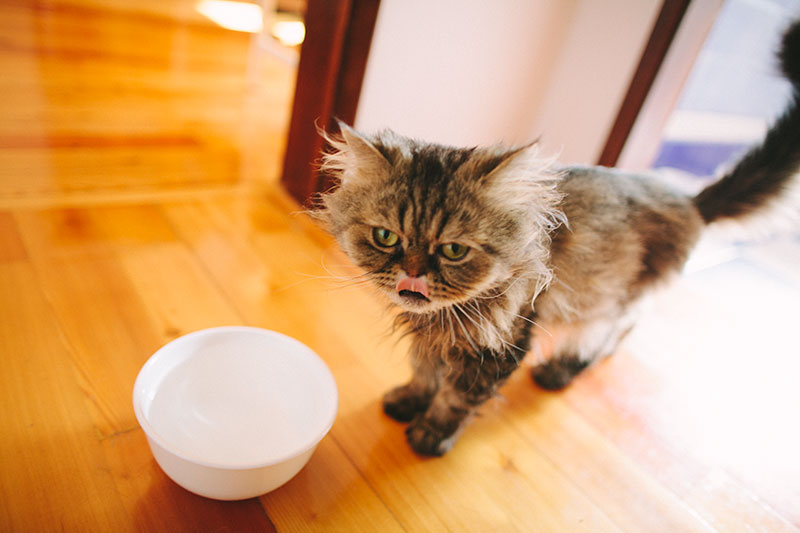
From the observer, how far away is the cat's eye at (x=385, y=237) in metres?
0.86

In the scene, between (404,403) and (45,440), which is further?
(404,403)

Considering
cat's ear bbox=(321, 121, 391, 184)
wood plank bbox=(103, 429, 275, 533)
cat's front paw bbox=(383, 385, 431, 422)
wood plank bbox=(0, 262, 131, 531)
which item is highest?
cat's ear bbox=(321, 121, 391, 184)

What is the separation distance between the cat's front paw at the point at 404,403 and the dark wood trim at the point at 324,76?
716 millimetres

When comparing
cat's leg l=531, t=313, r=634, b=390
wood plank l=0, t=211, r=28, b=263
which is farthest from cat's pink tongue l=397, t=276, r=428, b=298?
wood plank l=0, t=211, r=28, b=263

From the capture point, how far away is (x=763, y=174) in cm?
117

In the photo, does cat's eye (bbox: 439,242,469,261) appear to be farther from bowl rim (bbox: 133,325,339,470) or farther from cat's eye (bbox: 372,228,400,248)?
bowl rim (bbox: 133,325,339,470)

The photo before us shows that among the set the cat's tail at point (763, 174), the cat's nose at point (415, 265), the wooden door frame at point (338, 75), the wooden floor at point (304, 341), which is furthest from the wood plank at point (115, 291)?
the cat's tail at point (763, 174)

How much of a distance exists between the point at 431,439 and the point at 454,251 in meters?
0.47

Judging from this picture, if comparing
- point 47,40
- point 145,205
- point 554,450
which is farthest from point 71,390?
point 47,40

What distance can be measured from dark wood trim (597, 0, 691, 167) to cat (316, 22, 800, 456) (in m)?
0.56

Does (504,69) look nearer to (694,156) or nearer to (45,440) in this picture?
(694,156)

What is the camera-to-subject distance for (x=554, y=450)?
1.18 metres

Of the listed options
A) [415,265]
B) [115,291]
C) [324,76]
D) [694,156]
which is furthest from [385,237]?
[694,156]

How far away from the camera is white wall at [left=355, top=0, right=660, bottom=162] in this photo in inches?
61.8
